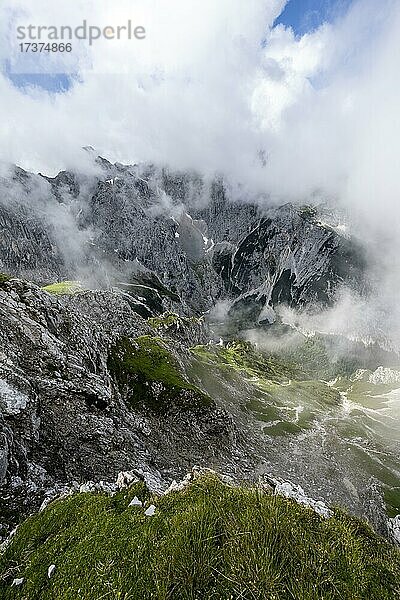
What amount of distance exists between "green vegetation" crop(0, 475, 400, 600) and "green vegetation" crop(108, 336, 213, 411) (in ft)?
137

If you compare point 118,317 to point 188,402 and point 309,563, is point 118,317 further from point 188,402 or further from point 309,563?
point 309,563

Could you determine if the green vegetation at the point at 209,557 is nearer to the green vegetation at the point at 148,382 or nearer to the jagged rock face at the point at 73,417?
the jagged rock face at the point at 73,417

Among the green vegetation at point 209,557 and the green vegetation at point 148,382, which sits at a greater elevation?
the green vegetation at point 209,557

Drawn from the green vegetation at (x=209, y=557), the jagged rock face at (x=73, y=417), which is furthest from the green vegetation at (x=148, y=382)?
the green vegetation at (x=209, y=557)

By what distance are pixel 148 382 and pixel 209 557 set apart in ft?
164

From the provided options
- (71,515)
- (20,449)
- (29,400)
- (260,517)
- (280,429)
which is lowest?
(280,429)

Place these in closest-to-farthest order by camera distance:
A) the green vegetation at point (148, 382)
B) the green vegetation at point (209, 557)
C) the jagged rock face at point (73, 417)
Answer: the green vegetation at point (209, 557)
the jagged rock face at point (73, 417)
the green vegetation at point (148, 382)

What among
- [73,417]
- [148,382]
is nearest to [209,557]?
[73,417]

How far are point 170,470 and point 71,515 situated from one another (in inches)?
1079

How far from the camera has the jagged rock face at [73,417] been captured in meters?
23.8

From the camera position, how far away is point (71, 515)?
13.4 m

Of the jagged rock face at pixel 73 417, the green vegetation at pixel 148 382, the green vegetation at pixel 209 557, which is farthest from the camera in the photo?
the green vegetation at pixel 148 382

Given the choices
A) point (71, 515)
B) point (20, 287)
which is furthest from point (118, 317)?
point (71, 515)

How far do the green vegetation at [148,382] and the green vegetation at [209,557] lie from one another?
41.8 meters
